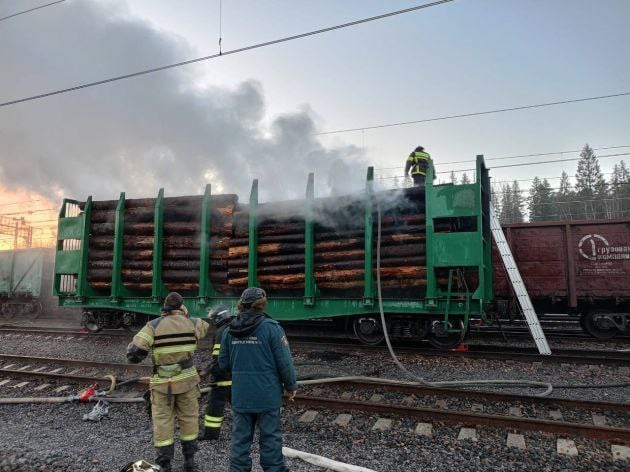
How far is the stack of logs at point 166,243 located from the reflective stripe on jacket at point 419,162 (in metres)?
3.88

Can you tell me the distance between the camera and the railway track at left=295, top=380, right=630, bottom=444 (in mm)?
4301

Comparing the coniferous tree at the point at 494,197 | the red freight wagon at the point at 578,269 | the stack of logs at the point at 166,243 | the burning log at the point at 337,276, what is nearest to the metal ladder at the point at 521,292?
the coniferous tree at the point at 494,197

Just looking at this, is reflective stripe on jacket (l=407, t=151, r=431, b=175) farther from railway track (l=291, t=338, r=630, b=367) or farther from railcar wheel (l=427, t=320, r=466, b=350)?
railway track (l=291, t=338, r=630, b=367)

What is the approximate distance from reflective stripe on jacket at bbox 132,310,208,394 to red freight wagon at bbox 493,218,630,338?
28.8ft

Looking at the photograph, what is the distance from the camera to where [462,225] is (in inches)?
303

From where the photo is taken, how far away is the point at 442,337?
804 cm

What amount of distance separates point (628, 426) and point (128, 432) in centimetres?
552

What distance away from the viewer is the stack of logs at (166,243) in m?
9.16

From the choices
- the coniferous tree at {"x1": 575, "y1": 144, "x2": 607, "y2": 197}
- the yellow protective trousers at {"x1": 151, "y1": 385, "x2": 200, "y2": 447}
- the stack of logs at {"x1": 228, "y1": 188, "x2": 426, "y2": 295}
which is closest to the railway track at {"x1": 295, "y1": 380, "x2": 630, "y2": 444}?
the yellow protective trousers at {"x1": 151, "y1": 385, "x2": 200, "y2": 447}

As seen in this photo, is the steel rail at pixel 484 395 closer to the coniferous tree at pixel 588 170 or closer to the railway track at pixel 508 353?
the railway track at pixel 508 353

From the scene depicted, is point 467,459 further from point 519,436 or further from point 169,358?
point 169,358

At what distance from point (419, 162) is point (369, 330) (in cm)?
344

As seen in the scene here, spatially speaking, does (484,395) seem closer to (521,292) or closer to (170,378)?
(521,292)

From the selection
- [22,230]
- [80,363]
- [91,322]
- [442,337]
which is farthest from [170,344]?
[22,230]
